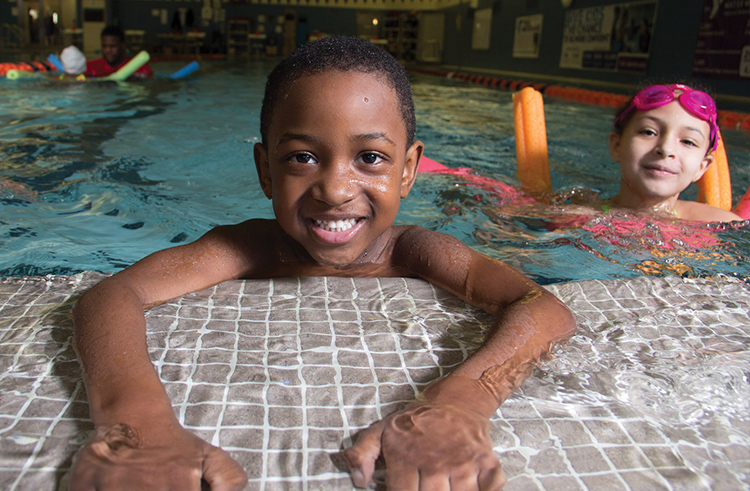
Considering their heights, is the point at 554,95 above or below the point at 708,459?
above

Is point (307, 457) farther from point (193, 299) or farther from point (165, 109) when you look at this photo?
point (165, 109)

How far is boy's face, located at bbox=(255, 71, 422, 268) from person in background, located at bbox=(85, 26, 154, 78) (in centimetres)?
941

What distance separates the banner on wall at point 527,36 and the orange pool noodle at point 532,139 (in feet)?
40.0

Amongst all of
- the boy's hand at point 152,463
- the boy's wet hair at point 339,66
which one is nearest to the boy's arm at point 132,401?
the boy's hand at point 152,463

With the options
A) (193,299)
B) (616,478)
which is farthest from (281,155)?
(616,478)

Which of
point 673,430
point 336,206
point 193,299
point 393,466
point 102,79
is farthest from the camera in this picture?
point 102,79

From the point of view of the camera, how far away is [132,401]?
3.39 feet

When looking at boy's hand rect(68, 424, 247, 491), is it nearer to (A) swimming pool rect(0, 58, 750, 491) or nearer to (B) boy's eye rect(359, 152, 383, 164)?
(A) swimming pool rect(0, 58, 750, 491)

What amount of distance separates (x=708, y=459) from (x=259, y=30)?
84.6 ft

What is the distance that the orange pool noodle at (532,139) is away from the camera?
11.5ft

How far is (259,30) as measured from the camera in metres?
24.2

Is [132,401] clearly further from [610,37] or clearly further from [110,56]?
[610,37]

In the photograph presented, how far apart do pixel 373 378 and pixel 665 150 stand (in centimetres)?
222

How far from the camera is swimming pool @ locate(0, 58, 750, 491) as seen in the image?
3.31 ft
